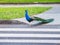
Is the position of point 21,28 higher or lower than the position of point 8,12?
lower

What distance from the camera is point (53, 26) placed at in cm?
709

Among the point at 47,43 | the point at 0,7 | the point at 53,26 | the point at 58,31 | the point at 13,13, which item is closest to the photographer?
the point at 47,43

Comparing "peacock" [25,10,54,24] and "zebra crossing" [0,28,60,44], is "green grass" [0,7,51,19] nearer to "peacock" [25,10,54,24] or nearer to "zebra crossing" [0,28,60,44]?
"peacock" [25,10,54,24]

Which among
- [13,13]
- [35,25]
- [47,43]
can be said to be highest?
[13,13]

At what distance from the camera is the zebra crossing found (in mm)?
6133

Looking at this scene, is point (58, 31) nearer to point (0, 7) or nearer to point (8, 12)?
point (8, 12)

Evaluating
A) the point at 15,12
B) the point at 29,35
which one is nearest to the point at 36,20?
the point at 29,35

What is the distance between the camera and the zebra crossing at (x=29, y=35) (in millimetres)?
6133

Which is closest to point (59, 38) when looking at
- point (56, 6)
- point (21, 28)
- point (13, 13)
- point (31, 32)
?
point (31, 32)

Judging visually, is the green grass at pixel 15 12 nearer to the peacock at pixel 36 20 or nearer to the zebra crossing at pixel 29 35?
the peacock at pixel 36 20

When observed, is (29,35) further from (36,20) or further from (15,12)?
(15,12)

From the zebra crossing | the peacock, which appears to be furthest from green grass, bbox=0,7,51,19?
the zebra crossing

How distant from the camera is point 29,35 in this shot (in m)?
6.45

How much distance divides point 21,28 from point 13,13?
55.2 inches
